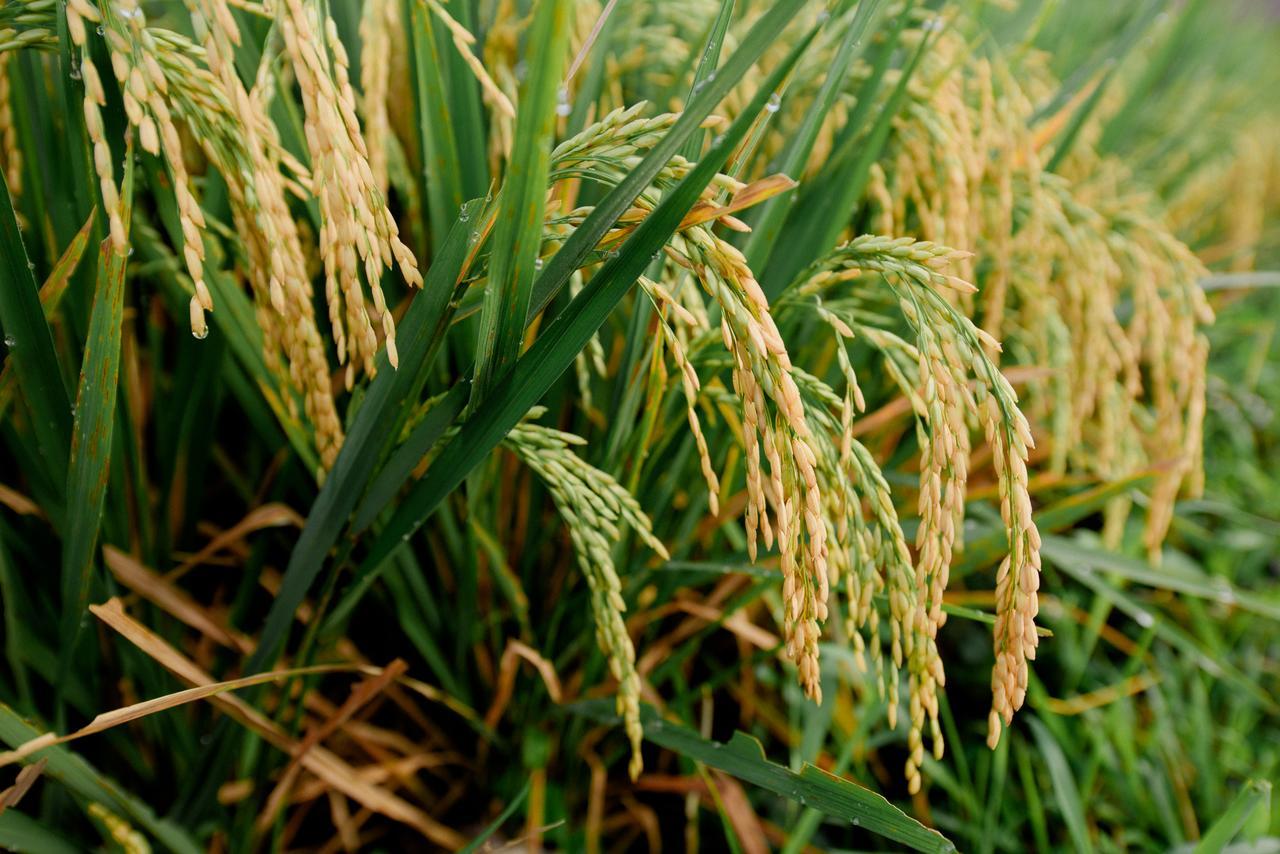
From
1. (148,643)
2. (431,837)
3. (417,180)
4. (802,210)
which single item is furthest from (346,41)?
(431,837)

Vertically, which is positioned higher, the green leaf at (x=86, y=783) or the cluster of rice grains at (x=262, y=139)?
the cluster of rice grains at (x=262, y=139)

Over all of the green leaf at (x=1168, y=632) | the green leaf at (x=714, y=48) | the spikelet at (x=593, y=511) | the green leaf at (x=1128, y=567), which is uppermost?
the green leaf at (x=714, y=48)

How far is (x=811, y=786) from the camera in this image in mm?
735

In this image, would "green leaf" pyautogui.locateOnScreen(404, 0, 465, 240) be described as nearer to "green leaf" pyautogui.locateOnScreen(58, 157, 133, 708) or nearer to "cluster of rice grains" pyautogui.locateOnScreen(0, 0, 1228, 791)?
"cluster of rice grains" pyautogui.locateOnScreen(0, 0, 1228, 791)

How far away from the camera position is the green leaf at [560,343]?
597 millimetres

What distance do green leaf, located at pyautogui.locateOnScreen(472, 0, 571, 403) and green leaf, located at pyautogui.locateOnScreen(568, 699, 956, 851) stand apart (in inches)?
17.1

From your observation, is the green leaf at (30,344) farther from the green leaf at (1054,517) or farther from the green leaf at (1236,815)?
the green leaf at (1236,815)

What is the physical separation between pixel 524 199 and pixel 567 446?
0.44 metres

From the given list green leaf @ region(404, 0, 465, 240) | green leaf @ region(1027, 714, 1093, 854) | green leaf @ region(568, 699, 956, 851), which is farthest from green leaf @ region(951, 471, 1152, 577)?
green leaf @ region(404, 0, 465, 240)

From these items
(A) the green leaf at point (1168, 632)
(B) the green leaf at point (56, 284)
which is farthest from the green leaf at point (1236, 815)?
(B) the green leaf at point (56, 284)

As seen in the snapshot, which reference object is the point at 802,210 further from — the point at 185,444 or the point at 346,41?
the point at 185,444

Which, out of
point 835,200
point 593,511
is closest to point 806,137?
point 835,200

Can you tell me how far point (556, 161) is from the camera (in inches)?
25.7

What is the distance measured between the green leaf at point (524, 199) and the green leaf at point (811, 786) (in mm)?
435
